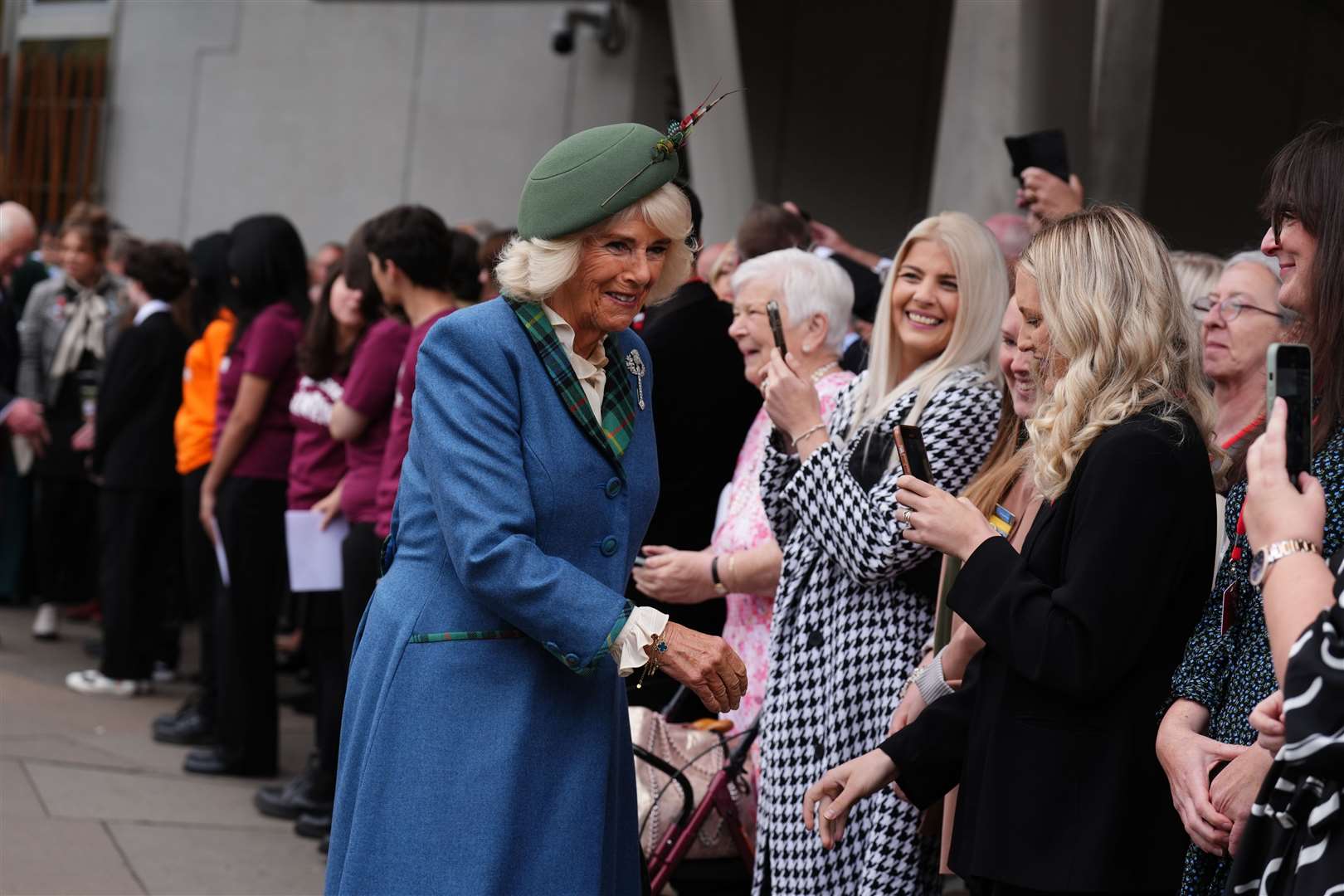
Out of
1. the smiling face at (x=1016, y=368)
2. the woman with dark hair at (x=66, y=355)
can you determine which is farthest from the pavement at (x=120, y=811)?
the smiling face at (x=1016, y=368)

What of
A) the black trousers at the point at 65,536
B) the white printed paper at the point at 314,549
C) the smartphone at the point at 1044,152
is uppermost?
the smartphone at the point at 1044,152

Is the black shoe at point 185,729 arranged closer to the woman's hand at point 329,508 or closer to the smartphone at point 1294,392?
the woman's hand at point 329,508

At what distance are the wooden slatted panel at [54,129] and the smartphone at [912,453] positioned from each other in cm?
1450

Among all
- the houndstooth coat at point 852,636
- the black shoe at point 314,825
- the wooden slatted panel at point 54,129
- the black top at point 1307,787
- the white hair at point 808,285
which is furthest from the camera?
the wooden slatted panel at point 54,129

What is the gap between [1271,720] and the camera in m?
2.04

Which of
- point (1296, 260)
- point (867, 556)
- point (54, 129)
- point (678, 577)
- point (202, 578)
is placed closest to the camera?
point (1296, 260)

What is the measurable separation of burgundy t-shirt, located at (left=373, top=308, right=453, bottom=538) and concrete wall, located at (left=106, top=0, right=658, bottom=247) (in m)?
8.50

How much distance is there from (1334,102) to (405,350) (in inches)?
396

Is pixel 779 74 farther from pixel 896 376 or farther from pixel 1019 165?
pixel 896 376

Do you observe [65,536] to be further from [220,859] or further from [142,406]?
[220,859]

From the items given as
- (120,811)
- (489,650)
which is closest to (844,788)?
(489,650)

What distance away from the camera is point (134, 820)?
5715 mm

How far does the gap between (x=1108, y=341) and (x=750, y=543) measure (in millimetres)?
1555

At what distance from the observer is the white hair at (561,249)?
2.64m
